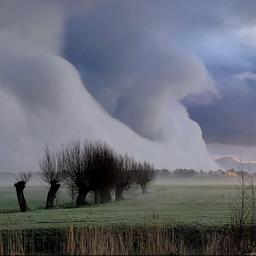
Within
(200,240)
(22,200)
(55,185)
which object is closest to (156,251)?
(200,240)

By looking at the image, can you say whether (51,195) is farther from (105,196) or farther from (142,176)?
(142,176)

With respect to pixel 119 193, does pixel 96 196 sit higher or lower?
lower

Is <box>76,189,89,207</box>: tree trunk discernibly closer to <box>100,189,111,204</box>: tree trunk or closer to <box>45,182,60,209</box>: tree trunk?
<box>45,182,60,209</box>: tree trunk

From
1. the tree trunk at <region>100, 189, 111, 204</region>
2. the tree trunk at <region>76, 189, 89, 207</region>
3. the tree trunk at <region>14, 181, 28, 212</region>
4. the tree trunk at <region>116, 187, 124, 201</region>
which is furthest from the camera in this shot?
the tree trunk at <region>116, 187, 124, 201</region>

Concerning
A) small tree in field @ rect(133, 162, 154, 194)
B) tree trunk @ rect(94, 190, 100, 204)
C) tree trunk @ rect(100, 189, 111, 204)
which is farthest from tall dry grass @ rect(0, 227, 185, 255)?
small tree in field @ rect(133, 162, 154, 194)

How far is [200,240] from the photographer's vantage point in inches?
1470

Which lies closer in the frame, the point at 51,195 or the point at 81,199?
the point at 51,195

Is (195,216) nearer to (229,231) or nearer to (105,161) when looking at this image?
(229,231)

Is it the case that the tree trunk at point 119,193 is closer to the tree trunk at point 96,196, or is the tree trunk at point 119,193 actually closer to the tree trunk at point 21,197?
the tree trunk at point 96,196

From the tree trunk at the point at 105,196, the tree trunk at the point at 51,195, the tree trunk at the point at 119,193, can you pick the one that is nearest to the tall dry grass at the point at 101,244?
the tree trunk at the point at 51,195

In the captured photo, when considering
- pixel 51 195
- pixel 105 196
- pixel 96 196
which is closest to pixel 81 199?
pixel 96 196

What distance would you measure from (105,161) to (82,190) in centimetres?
818

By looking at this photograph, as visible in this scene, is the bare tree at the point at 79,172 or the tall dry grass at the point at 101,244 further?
the bare tree at the point at 79,172

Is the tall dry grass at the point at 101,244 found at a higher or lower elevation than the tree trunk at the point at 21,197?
lower
